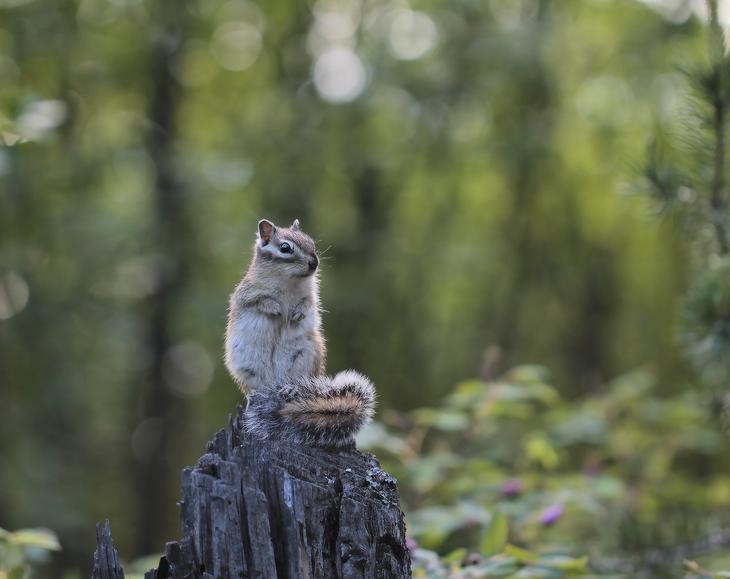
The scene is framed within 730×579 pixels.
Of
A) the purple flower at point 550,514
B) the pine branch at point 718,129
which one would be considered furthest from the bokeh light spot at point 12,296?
the pine branch at point 718,129

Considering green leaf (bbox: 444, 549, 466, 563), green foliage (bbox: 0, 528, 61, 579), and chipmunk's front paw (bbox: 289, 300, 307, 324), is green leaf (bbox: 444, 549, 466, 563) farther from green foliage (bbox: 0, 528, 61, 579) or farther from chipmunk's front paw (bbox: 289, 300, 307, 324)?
green foliage (bbox: 0, 528, 61, 579)

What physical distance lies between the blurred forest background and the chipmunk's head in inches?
158

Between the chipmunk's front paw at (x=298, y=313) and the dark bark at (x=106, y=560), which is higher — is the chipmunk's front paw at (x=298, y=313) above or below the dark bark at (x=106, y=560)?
above

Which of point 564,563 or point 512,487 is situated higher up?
point 512,487

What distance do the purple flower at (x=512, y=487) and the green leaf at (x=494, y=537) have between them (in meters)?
1.36

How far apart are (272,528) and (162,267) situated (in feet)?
29.2

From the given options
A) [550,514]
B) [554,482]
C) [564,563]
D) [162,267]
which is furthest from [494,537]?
[162,267]

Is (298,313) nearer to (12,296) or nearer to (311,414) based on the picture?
(311,414)

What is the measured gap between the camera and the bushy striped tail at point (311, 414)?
293 centimetres

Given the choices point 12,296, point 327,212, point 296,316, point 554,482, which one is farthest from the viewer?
point 327,212

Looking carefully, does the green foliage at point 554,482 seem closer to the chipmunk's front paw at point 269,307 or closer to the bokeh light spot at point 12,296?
the chipmunk's front paw at point 269,307

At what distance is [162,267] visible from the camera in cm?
1108

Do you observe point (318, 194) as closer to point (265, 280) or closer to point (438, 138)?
point (438, 138)

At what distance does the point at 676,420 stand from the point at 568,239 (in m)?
8.33
